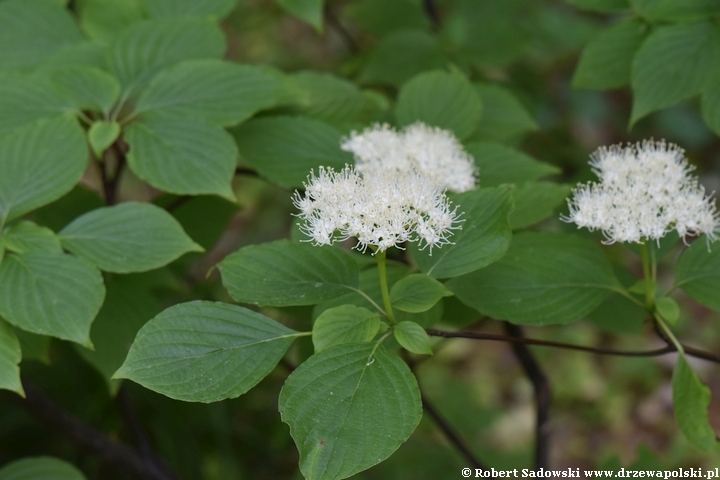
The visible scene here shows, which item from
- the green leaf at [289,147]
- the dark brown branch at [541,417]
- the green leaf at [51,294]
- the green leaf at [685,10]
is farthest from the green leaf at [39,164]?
the green leaf at [685,10]

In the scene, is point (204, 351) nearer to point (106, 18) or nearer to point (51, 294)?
point (51, 294)

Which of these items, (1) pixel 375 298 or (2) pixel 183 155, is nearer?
(1) pixel 375 298

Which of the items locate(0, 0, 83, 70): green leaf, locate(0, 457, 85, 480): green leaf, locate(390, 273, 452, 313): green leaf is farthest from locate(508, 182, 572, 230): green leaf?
locate(0, 0, 83, 70): green leaf

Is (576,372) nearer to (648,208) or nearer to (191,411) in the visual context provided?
(191,411)

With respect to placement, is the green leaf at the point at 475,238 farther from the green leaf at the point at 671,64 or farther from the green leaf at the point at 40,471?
the green leaf at the point at 40,471

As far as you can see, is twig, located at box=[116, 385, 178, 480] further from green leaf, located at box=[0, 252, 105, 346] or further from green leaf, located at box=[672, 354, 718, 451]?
green leaf, located at box=[672, 354, 718, 451]

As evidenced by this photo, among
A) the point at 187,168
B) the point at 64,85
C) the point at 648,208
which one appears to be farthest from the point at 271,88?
the point at 648,208

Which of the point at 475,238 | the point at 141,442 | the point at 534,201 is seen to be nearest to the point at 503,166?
the point at 534,201
